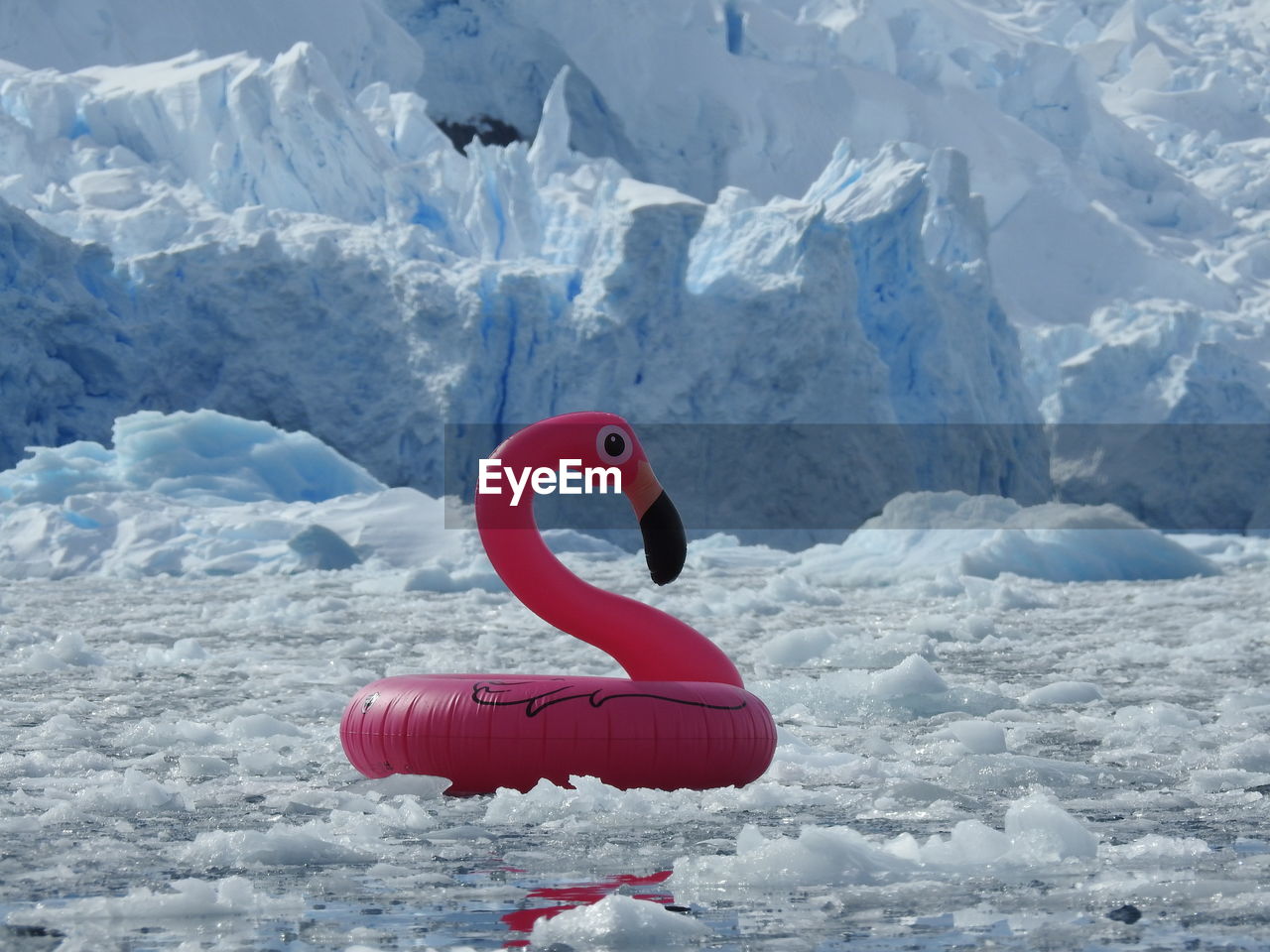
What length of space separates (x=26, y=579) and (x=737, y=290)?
10031 millimetres

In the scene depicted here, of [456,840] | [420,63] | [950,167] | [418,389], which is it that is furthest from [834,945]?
[420,63]

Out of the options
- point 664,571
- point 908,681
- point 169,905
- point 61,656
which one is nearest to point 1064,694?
point 908,681

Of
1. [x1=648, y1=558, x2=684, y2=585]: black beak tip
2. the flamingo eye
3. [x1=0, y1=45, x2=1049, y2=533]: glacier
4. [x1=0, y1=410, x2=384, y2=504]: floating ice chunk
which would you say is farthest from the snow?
[x1=0, y1=45, x2=1049, y2=533]: glacier

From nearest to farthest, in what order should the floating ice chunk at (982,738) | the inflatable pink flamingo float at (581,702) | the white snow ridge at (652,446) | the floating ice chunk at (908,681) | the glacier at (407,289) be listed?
the white snow ridge at (652,446)
the inflatable pink flamingo float at (581,702)
the floating ice chunk at (982,738)
the floating ice chunk at (908,681)
the glacier at (407,289)

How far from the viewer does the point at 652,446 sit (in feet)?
68.6

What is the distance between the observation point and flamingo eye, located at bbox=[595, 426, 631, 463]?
167 inches

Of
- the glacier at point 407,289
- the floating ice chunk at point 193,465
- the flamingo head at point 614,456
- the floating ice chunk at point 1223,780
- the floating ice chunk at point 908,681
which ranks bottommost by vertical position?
the floating ice chunk at point 1223,780

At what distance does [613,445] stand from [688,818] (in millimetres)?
1059

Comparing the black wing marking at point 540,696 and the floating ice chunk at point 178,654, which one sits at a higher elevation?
the black wing marking at point 540,696

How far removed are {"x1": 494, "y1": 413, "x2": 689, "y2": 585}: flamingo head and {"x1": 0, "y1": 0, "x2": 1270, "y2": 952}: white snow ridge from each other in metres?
0.69

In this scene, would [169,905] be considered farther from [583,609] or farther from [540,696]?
[583,609]

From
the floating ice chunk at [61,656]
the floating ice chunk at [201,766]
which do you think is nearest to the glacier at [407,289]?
the floating ice chunk at [61,656]

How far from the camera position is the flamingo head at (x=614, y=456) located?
4234 mm

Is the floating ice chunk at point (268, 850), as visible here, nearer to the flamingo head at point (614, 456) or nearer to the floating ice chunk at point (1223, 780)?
the flamingo head at point (614, 456)
